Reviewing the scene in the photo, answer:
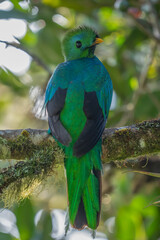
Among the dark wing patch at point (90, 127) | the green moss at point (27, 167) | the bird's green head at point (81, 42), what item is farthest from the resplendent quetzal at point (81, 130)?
the bird's green head at point (81, 42)

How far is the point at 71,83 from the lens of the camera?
3.66 metres

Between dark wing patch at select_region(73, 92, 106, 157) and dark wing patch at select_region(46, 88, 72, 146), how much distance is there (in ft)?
0.38

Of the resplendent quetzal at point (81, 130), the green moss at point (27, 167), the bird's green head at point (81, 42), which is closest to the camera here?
the green moss at point (27, 167)

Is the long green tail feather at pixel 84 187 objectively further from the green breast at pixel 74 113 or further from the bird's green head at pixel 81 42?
the bird's green head at pixel 81 42

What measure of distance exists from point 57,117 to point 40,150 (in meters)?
0.34

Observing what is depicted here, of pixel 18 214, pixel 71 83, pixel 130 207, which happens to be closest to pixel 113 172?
pixel 130 207

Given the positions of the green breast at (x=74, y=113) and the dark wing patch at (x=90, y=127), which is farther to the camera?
the green breast at (x=74, y=113)

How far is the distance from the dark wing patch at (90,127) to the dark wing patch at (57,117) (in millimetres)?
116

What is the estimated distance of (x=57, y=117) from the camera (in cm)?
342

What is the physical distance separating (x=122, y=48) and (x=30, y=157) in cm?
301

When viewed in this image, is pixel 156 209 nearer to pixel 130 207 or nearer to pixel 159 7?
pixel 130 207

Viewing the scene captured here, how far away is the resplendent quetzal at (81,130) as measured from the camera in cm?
322

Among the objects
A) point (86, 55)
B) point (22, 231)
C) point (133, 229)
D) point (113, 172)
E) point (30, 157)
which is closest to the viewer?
point (30, 157)

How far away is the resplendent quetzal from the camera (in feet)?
10.6
